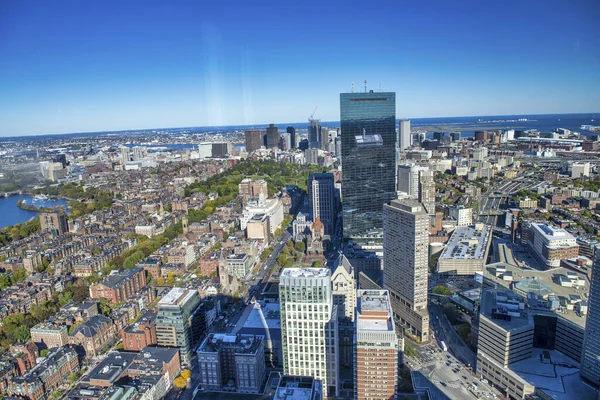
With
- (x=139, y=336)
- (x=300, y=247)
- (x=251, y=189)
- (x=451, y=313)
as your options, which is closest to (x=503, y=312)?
(x=451, y=313)

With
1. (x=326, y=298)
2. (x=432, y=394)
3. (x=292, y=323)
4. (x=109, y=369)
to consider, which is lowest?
(x=432, y=394)

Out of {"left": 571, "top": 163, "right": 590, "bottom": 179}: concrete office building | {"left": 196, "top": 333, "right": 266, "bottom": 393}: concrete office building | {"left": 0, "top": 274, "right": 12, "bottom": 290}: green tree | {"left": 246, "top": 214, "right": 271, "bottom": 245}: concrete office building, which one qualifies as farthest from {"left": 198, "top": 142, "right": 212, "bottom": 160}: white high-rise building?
{"left": 196, "top": 333, "right": 266, "bottom": 393}: concrete office building

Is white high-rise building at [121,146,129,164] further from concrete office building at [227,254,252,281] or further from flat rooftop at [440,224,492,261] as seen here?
flat rooftop at [440,224,492,261]

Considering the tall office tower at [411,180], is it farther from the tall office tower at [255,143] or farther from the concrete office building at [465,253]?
the tall office tower at [255,143]

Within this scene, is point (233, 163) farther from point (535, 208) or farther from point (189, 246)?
point (535, 208)

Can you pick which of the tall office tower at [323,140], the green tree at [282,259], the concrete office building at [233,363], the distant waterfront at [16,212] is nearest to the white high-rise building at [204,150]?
the tall office tower at [323,140]

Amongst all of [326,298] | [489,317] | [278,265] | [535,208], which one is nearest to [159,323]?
[326,298]
